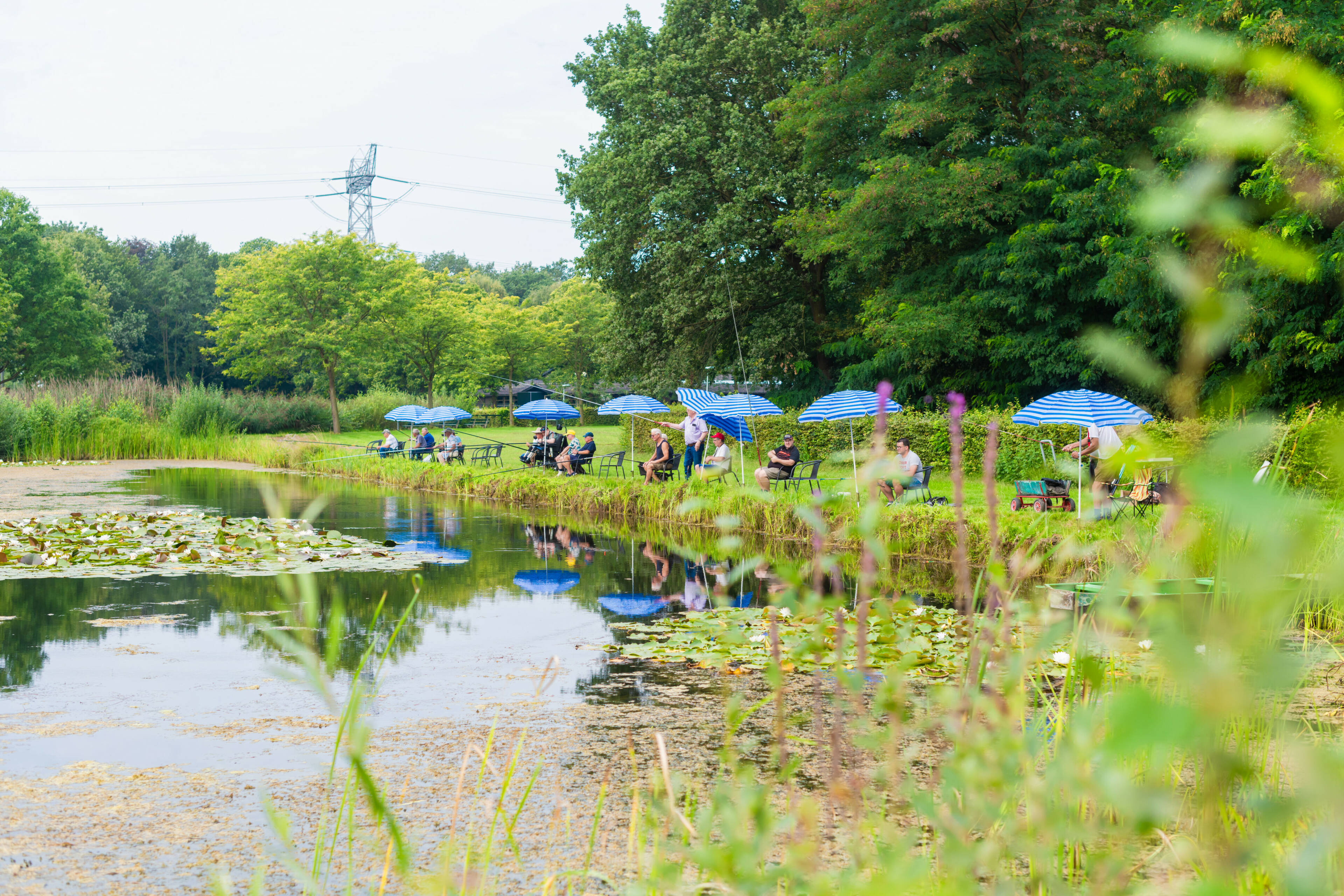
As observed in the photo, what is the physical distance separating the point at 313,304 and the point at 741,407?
31806 millimetres

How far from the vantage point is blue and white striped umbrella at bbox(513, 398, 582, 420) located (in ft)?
84.9

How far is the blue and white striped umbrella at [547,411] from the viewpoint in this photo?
25.9 m

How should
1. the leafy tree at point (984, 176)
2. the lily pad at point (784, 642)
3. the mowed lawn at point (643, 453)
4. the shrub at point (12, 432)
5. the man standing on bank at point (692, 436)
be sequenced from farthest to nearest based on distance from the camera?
the shrub at point (12, 432)
the leafy tree at point (984, 176)
the man standing on bank at point (692, 436)
the mowed lawn at point (643, 453)
the lily pad at point (784, 642)

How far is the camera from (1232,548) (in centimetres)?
229

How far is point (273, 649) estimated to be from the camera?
7.47m

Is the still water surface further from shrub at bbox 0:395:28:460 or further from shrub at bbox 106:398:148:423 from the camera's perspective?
shrub at bbox 106:398:148:423

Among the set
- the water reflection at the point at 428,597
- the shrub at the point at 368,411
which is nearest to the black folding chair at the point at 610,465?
the water reflection at the point at 428,597

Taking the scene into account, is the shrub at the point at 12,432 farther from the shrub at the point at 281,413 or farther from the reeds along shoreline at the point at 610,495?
the shrub at the point at 281,413

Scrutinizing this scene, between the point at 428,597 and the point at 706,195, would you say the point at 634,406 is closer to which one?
the point at 706,195

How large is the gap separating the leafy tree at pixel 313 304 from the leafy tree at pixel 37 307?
22.3 ft

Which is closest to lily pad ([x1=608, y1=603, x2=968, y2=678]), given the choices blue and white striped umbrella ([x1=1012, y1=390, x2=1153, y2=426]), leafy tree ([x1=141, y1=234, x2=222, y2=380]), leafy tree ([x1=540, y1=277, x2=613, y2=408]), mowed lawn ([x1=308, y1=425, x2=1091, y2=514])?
mowed lawn ([x1=308, y1=425, x2=1091, y2=514])

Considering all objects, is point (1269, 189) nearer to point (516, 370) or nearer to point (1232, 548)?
point (1232, 548)

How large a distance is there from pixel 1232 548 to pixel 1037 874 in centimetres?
89

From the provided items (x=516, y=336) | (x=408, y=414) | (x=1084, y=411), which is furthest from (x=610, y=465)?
(x=516, y=336)
